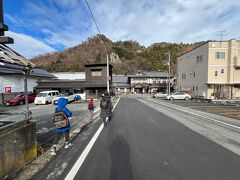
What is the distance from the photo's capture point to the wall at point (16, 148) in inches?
128

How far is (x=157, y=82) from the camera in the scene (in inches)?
2267

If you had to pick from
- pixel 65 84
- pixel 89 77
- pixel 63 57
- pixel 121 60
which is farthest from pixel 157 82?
pixel 63 57

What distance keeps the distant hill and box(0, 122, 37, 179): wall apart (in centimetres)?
8044

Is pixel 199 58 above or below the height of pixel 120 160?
above

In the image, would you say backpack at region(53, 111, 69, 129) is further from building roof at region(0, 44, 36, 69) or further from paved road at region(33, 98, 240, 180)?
building roof at region(0, 44, 36, 69)

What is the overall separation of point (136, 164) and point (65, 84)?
30470 millimetres

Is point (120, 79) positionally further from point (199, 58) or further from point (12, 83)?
point (12, 83)

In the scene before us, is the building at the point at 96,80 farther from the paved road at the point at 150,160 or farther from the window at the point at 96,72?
the paved road at the point at 150,160

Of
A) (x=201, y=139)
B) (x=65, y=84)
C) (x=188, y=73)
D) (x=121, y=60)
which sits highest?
(x=121, y=60)

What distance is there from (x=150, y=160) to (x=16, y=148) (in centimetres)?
324

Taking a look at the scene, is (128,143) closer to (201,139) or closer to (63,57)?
(201,139)

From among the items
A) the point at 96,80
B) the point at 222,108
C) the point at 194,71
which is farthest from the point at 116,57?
the point at 222,108

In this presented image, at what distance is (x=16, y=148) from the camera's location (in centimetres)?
361

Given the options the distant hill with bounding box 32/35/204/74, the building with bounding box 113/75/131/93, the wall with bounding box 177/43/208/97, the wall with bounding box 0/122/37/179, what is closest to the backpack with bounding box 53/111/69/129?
the wall with bounding box 0/122/37/179
